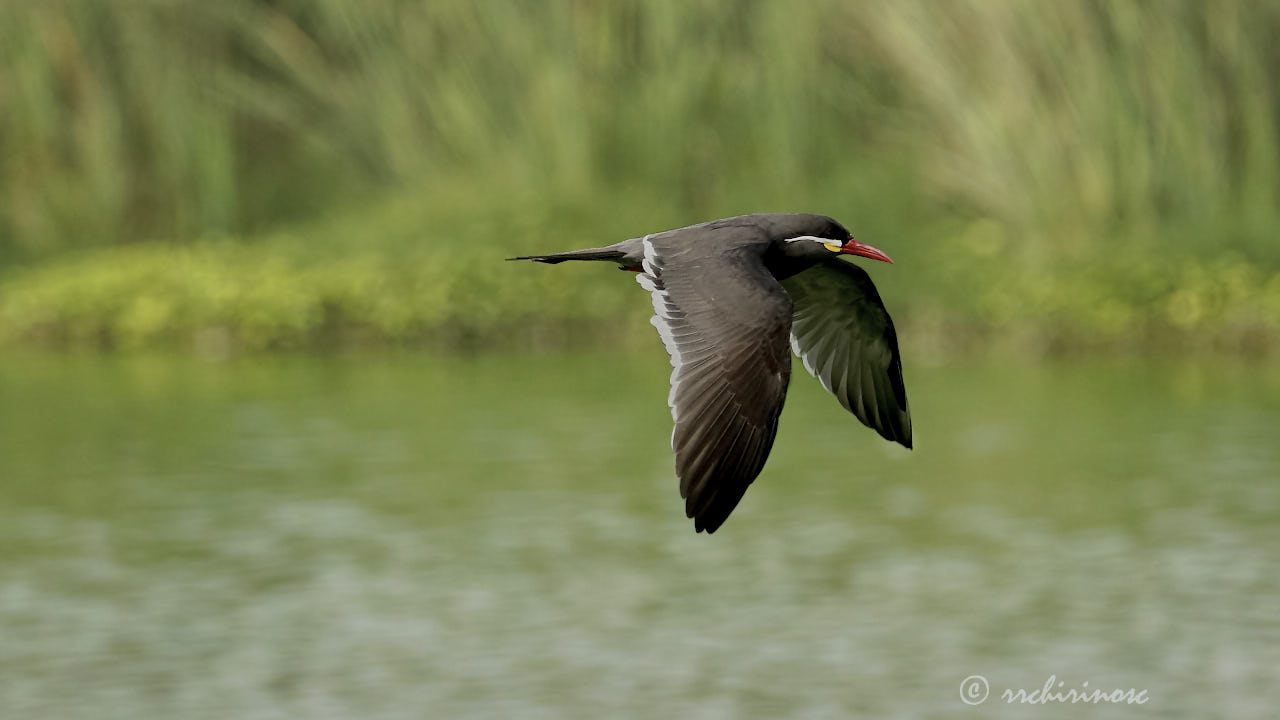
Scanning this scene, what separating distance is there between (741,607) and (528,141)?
29.0ft

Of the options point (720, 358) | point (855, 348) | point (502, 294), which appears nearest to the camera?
point (720, 358)

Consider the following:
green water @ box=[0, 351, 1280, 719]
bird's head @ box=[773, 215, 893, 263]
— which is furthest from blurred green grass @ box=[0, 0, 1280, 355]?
bird's head @ box=[773, 215, 893, 263]

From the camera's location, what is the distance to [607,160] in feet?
54.2

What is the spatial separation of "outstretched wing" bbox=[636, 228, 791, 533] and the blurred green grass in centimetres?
991

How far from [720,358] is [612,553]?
4334 millimetres

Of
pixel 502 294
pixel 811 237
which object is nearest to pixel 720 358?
pixel 811 237

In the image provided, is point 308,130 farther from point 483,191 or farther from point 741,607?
point 741,607

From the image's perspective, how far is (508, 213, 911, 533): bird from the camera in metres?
4.74

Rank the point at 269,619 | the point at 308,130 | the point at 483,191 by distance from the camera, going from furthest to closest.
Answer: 1. the point at 308,130
2. the point at 483,191
3. the point at 269,619

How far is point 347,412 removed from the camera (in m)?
13.1

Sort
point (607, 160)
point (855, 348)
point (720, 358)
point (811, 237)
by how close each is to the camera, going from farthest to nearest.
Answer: point (607, 160) < point (855, 348) < point (811, 237) < point (720, 358)

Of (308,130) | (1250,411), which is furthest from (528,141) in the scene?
(1250,411)

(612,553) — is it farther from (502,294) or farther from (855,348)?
(502,294)

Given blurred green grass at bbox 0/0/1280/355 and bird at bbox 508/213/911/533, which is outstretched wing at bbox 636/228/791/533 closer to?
bird at bbox 508/213/911/533
